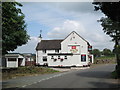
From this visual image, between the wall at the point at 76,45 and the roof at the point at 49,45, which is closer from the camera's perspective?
the wall at the point at 76,45

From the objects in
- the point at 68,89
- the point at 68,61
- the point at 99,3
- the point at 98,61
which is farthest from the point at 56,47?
the point at 68,89

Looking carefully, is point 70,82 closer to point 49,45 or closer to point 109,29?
point 109,29

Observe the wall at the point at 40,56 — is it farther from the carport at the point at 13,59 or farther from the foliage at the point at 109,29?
the foliage at the point at 109,29

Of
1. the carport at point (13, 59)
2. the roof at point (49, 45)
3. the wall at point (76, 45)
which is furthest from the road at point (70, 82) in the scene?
the roof at point (49, 45)

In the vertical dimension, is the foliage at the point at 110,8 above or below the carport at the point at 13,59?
above

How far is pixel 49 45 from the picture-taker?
211ft

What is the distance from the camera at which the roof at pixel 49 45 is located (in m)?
63.0

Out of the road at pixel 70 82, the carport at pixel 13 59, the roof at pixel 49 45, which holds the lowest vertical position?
the road at pixel 70 82

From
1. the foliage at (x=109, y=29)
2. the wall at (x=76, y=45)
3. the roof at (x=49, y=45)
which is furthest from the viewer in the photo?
the roof at (x=49, y=45)

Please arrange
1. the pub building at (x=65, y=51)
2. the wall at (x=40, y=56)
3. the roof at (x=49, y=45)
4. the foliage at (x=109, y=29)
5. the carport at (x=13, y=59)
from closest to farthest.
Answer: the foliage at (x=109, y=29) < the pub building at (x=65, y=51) < the carport at (x=13, y=59) < the wall at (x=40, y=56) < the roof at (x=49, y=45)

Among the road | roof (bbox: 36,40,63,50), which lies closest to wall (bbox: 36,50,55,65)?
roof (bbox: 36,40,63,50)

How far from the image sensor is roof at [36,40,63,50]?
6296 cm

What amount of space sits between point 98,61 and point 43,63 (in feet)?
78.5

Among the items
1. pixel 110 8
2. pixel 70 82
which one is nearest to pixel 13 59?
pixel 70 82
